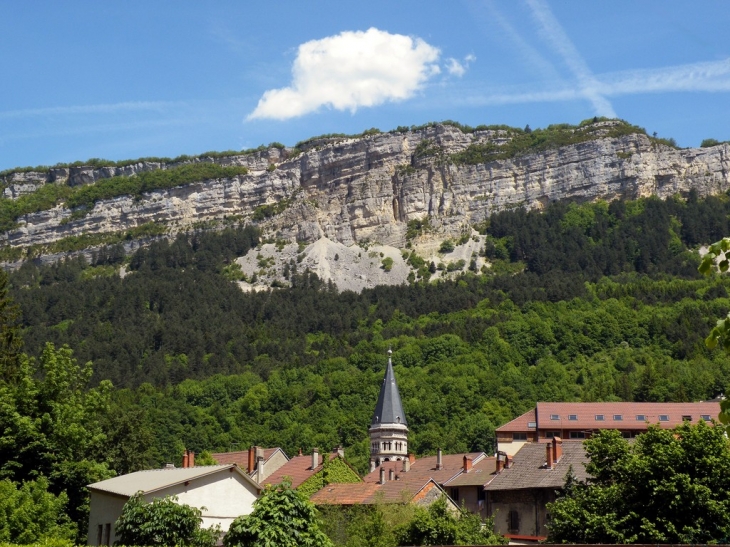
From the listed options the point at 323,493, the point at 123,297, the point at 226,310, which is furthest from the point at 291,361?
the point at 323,493

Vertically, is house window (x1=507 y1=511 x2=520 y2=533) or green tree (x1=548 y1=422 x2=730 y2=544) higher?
green tree (x1=548 y1=422 x2=730 y2=544)

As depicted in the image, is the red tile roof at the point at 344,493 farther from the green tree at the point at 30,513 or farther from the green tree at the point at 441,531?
the green tree at the point at 30,513

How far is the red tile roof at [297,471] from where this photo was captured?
232 feet

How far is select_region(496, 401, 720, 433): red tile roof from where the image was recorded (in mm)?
86375

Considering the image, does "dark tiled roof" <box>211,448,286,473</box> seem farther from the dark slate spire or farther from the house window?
the dark slate spire

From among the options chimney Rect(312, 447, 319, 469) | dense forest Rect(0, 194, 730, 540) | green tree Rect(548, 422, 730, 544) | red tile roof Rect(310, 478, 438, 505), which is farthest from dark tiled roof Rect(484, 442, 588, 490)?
dense forest Rect(0, 194, 730, 540)

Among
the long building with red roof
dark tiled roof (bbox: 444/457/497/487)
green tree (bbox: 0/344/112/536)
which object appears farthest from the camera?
the long building with red roof

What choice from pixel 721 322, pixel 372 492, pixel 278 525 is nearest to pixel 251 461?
pixel 372 492

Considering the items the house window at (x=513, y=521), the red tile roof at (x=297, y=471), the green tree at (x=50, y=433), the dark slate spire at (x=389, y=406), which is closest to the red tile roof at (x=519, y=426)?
the red tile roof at (x=297, y=471)

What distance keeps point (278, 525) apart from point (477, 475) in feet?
128

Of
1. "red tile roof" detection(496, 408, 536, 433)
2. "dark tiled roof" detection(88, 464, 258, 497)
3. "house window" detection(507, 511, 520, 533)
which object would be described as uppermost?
"red tile roof" detection(496, 408, 536, 433)

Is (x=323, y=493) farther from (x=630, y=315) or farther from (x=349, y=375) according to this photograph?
(x=630, y=315)

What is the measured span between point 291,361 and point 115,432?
240ft

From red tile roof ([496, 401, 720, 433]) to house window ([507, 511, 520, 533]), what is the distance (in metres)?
29.6
